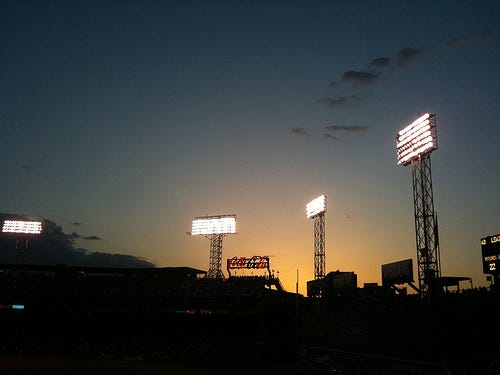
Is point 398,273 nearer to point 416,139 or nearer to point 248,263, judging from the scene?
point 416,139

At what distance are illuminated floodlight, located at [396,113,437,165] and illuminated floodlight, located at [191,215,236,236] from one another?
2924 cm

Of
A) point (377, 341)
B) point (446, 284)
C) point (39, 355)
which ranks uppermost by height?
point (446, 284)

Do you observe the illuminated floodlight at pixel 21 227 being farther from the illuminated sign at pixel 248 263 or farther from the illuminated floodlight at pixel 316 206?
the illuminated floodlight at pixel 316 206

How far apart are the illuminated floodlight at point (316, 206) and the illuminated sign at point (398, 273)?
10.4 metres

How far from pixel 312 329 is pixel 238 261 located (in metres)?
26.1

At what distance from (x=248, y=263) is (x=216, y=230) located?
643cm

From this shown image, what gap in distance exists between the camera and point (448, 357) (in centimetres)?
2702

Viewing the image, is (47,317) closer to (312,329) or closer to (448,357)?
(312,329)

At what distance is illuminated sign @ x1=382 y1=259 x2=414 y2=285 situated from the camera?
4156cm

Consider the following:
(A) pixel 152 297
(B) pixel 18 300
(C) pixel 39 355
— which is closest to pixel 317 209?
(A) pixel 152 297

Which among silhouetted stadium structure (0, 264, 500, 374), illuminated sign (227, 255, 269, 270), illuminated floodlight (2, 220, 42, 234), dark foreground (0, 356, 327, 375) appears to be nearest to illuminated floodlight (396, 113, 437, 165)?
silhouetted stadium structure (0, 264, 500, 374)

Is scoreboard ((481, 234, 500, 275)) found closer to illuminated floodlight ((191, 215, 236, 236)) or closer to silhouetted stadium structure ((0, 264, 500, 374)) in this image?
silhouetted stadium structure ((0, 264, 500, 374))

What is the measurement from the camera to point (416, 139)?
38812 mm

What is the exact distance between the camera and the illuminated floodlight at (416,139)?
3762cm
